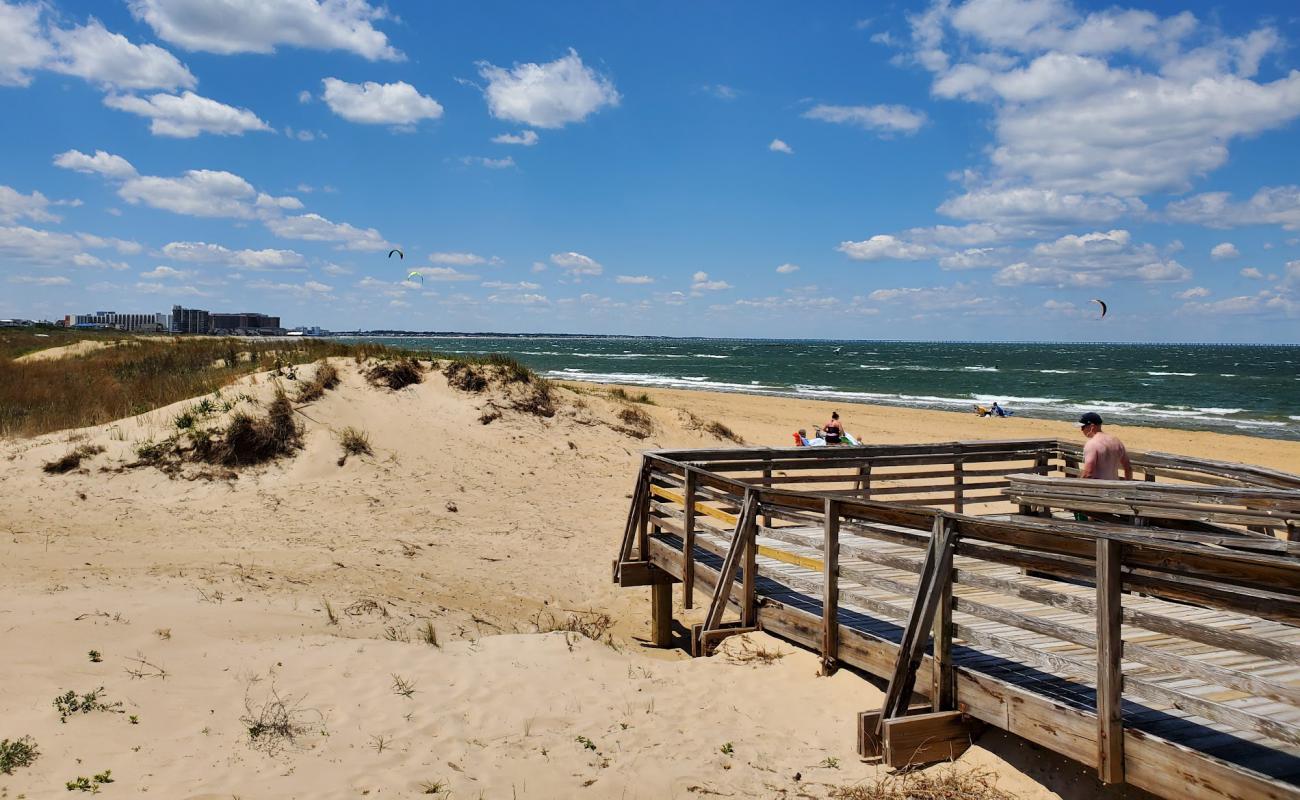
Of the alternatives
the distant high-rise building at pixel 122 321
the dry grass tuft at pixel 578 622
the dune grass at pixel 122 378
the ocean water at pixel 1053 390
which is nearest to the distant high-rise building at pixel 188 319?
the distant high-rise building at pixel 122 321

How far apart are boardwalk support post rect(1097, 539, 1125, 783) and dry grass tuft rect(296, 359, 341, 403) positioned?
49.7 ft

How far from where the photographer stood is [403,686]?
622 centimetres

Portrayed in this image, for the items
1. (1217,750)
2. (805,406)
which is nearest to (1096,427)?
(1217,750)

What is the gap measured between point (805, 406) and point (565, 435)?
22374 millimetres

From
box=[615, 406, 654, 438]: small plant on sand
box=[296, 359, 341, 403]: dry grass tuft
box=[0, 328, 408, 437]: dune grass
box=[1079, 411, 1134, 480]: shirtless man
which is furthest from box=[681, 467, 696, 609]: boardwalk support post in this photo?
box=[0, 328, 408, 437]: dune grass

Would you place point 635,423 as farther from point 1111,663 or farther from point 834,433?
point 1111,663

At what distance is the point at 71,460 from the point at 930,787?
13901 mm

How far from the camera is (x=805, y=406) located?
3847 centimetres

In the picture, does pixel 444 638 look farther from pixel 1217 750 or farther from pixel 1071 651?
pixel 1217 750

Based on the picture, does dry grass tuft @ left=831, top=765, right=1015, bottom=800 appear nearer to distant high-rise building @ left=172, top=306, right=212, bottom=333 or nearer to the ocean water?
the ocean water

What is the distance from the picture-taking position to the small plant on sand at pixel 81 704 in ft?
17.0

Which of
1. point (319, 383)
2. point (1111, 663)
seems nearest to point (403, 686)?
point (1111, 663)

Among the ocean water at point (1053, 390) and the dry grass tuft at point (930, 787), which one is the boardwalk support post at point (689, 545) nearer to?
the dry grass tuft at point (930, 787)

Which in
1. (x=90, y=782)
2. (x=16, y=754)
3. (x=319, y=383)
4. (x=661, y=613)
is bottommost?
(x=661, y=613)
